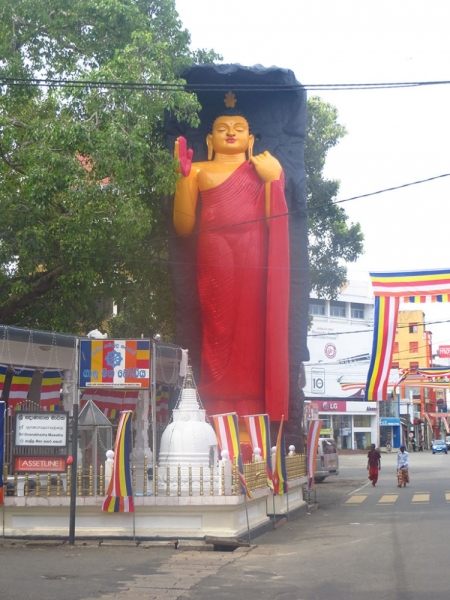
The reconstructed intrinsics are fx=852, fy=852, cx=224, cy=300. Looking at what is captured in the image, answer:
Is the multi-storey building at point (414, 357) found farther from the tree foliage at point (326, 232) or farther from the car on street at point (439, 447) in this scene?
the tree foliage at point (326, 232)

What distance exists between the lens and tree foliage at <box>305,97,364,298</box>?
35.3 metres

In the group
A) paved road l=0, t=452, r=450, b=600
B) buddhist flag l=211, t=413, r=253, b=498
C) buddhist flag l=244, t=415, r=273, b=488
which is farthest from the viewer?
buddhist flag l=244, t=415, r=273, b=488

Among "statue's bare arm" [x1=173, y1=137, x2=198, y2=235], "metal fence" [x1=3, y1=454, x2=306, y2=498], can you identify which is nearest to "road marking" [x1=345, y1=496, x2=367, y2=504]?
"statue's bare arm" [x1=173, y1=137, x2=198, y2=235]

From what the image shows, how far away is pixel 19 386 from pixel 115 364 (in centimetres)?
476

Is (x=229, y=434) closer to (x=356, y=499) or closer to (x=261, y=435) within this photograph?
(x=261, y=435)

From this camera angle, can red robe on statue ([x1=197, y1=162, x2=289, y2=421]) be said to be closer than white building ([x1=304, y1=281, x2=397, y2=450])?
Yes

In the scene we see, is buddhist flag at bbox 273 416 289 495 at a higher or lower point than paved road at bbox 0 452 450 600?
higher

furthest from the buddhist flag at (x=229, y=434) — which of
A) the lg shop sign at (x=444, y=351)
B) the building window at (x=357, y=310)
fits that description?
the building window at (x=357, y=310)

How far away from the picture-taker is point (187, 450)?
50.3ft

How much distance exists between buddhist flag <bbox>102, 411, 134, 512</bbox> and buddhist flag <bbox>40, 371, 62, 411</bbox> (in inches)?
238

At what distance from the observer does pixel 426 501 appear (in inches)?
898

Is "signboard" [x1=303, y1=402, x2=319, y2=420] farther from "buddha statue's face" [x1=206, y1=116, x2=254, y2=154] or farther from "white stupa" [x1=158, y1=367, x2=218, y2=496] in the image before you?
"white stupa" [x1=158, y1=367, x2=218, y2=496]

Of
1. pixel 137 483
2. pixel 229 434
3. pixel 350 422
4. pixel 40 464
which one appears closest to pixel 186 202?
pixel 229 434

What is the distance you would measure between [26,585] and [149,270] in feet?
46.8
